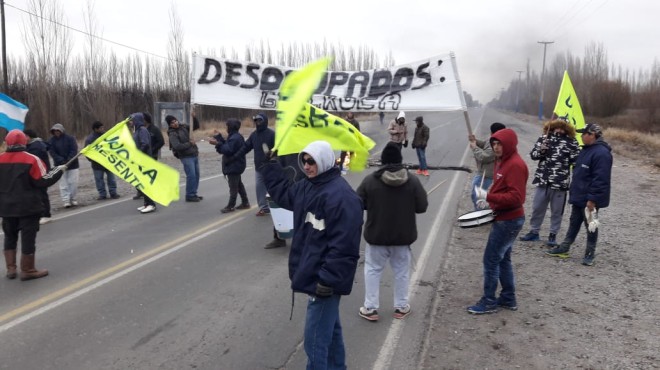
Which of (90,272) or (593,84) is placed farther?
(593,84)

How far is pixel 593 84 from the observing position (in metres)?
46.2

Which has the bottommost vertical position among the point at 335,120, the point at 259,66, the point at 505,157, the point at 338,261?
the point at 338,261

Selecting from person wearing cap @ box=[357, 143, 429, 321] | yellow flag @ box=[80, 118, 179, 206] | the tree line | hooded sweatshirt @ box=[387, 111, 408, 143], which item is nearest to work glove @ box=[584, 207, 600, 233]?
person wearing cap @ box=[357, 143, 429, 321]

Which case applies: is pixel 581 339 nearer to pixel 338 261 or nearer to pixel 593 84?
pixel 338 261

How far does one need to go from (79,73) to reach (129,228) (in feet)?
84.6

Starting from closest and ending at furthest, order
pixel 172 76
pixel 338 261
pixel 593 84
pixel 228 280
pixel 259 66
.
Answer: pixel 338 261, pixel 228 280, pixel 259 66, pixel 172 76, pixel 593 84

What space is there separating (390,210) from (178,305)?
2.43 metres

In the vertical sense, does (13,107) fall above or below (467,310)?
above

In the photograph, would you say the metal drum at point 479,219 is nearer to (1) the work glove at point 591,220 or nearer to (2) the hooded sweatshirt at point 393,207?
(2) the hooded sweatshirt at point 393,207

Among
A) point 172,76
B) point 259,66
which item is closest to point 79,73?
point 172,76

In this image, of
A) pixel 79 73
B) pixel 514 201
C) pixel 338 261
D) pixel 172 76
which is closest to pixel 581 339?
pixel 514 201

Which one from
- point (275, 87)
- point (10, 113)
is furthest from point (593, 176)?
point (10, 113)

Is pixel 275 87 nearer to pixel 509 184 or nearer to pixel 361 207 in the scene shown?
pixel 509 184

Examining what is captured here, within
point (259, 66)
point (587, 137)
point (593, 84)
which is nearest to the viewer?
point (587, 137)
